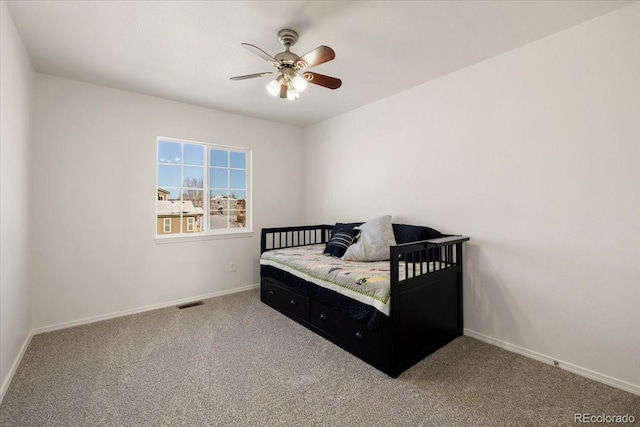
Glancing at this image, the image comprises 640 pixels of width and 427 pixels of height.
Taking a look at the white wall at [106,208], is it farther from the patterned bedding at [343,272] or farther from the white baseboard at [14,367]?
the patterned bedding at [343,272]

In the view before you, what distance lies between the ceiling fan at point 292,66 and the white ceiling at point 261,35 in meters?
0.10

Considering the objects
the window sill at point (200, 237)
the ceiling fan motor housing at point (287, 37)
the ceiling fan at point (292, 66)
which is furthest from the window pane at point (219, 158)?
the ceiling fan motor housing at point (287, 37)

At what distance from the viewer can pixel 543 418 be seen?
1528mm

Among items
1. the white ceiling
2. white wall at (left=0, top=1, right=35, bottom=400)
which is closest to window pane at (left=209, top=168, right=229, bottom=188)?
the white ceiling

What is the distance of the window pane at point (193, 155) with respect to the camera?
3.54m

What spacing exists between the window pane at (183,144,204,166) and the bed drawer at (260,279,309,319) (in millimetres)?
1712

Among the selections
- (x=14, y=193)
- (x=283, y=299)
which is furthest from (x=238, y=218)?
(x=14, y=193)

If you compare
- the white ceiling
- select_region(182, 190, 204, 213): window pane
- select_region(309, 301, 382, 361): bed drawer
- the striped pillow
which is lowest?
select_region(309, 301, 382, 361): bed drawer

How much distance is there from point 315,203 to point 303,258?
1495mm

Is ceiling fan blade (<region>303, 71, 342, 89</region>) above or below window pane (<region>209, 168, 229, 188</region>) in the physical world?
above

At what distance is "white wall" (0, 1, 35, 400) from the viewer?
175cm

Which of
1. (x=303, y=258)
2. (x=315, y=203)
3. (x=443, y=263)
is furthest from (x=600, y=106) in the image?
(x=315, y=203)

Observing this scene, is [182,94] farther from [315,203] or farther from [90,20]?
[315,203]

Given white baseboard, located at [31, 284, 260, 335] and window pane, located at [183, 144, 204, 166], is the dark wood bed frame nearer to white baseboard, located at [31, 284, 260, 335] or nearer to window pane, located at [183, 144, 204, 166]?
white baseboard, located at [31, 284, 260, 335]
